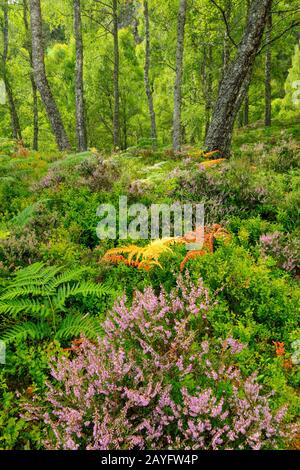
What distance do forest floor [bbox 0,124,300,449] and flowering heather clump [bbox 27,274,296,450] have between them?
252mm

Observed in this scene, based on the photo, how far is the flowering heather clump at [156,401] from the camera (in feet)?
7.94

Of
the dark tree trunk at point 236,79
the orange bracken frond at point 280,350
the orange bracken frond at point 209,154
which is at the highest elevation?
the dark tree trunk at point 236,79

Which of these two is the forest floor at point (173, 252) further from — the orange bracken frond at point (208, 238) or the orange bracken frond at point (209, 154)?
the orange bracken frond at point (209, 154)

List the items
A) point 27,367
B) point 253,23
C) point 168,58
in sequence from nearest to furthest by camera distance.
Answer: point 27,367
point 253,23
point 168,58

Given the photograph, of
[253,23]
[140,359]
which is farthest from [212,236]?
[253,23]

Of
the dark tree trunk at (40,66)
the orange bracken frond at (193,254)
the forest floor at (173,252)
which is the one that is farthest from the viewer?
the dark tree trunk at (40,66)

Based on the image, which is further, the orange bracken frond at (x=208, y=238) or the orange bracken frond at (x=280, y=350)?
the orange bracken frond at (x=208, y=238)

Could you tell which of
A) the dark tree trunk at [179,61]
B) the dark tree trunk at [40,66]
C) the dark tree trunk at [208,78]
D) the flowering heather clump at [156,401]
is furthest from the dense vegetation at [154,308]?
the dark tree trunk at [208,78]

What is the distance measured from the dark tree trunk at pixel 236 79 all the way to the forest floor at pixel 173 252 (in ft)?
4.82

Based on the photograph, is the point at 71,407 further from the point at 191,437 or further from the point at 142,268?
the point at 142,268

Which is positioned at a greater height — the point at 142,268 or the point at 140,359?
the point at 142,268

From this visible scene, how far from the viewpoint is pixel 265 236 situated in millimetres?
4688

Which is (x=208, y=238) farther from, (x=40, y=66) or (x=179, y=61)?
(x=179, y=61)
